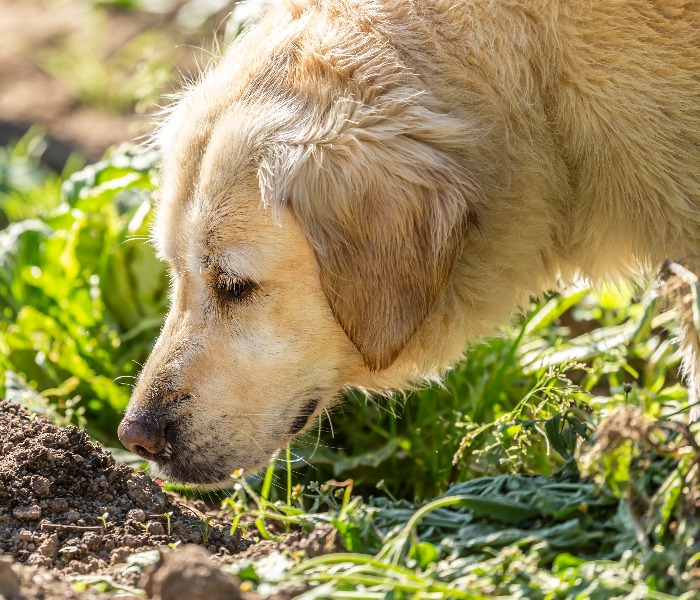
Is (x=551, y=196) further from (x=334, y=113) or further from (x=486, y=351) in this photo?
(x=486, y=351)

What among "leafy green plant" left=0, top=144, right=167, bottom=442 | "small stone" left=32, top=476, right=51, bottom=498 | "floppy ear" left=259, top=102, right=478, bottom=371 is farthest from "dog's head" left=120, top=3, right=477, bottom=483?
"leafy green plant" left=0, top=144, right=167, bottom=442

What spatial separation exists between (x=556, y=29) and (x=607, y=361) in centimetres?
145

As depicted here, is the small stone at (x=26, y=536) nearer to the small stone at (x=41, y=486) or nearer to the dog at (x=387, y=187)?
the small stone at (x=41, y=486)

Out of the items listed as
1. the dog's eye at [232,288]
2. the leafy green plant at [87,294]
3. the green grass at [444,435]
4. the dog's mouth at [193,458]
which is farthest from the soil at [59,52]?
the dog's mouth at [193,458]

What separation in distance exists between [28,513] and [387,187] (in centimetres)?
131

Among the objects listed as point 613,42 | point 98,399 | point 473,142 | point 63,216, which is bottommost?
point 98,399

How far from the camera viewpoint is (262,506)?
2.71 meters

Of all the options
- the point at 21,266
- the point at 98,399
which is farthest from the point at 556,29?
the point at 21,266

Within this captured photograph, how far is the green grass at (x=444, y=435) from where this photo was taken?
201cm

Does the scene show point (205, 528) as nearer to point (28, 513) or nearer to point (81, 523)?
point (81, 523)

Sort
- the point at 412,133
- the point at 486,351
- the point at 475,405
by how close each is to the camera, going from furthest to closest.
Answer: the point at 486,351
the point at 475,405
the point at 412,133

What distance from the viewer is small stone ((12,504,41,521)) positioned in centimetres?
266

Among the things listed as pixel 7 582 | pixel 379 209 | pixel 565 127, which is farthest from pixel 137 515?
pixel 565 127

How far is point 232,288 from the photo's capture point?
2812mm
